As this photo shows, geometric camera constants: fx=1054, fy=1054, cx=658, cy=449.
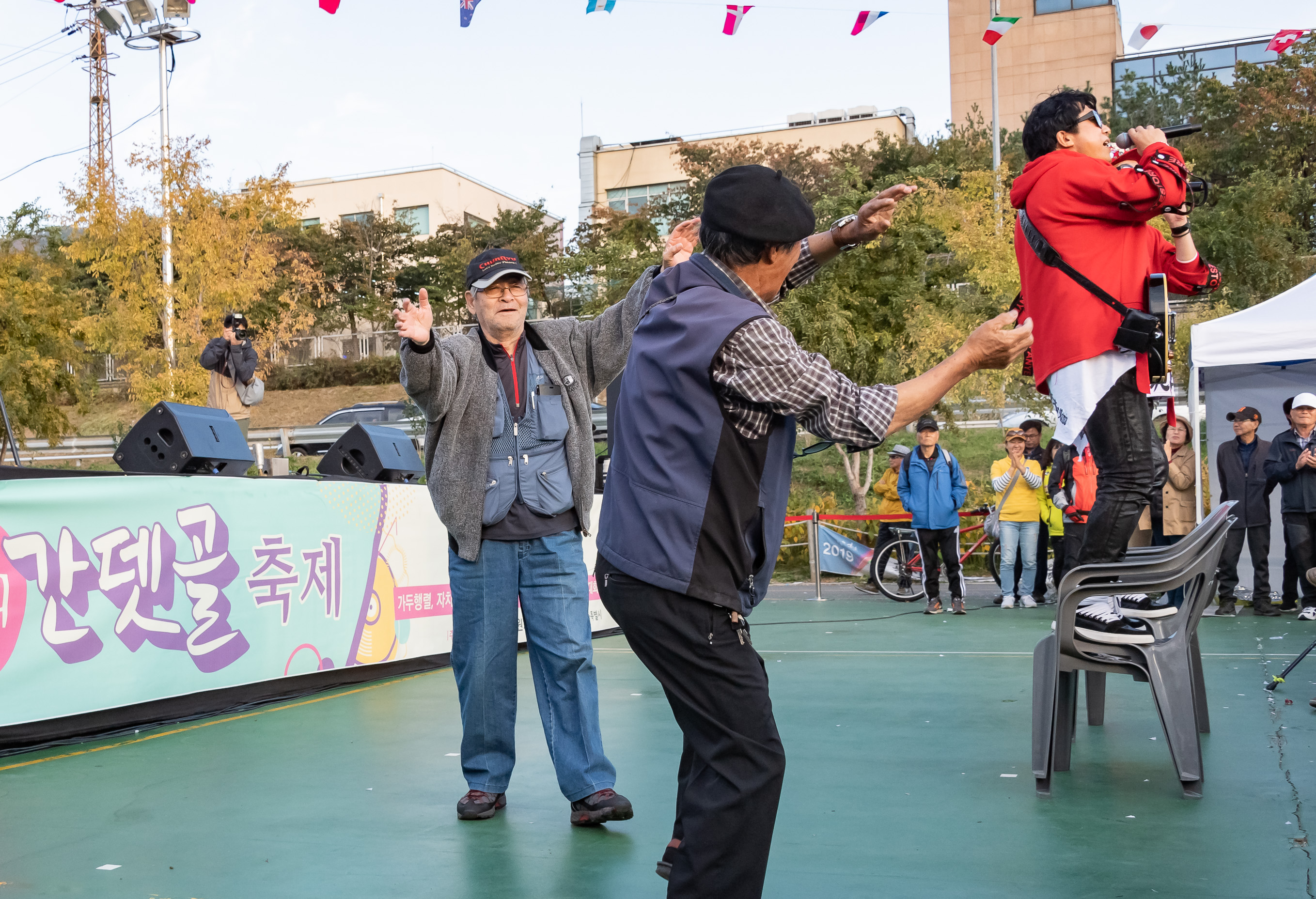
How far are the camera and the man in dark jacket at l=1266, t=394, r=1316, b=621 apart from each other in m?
9.38

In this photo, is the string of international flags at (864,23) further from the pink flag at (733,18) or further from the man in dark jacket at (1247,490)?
the man in dark jacket at (1247,490)

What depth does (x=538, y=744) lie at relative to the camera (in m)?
4.73

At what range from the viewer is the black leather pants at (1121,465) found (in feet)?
11.6

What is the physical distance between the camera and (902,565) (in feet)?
37.6

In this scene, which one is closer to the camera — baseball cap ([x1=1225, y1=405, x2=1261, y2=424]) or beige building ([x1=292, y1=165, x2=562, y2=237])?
baseball cap ([x1=1225, y1=405, x2=1261, y2=424])

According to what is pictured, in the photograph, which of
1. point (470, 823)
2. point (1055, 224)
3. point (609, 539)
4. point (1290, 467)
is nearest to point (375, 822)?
point (470, 823)

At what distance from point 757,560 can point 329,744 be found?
10.7ft

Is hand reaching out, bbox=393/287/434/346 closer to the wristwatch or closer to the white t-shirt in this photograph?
the wristwatch

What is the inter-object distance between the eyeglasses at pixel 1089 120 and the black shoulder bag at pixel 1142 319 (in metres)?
0.47

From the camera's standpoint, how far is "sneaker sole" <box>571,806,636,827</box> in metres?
3.44

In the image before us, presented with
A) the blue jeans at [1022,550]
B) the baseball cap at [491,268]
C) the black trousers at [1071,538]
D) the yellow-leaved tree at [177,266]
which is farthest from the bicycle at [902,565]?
the yellow-leaved tree at [177,266]

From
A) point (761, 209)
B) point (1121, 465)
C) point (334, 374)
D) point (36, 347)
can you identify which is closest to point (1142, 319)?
point (1121, 465)

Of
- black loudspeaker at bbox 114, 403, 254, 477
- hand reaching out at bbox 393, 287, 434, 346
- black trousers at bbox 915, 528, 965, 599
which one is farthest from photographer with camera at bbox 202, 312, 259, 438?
hand reaching out at bbox 393, 287, 434, 346

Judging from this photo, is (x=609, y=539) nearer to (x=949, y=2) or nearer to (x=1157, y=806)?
(x=1157, y=806)
